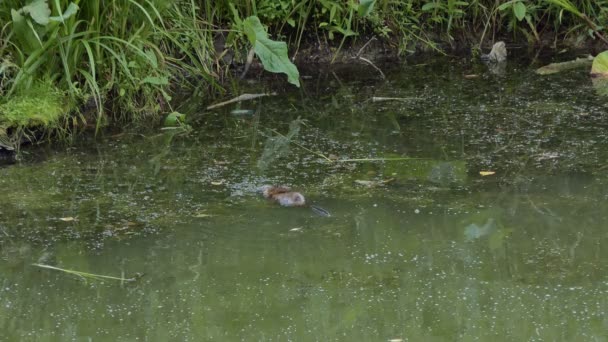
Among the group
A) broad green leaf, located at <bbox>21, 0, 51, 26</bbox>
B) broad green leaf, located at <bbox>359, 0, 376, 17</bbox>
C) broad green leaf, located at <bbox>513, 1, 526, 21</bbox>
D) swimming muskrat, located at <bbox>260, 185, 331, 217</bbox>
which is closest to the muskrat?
swimming muskrat, located at <bbox>260, 185, 331, 217</bbox>

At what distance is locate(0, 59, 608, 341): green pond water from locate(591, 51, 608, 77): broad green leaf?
0.50m

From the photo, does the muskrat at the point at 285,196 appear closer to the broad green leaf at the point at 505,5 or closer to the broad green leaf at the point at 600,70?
the broad green leaf at the point at 600,70

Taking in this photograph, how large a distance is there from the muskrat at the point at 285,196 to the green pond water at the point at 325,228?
4 centimetres

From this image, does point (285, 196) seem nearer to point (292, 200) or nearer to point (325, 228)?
point (292, 200)

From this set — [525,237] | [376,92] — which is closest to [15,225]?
[525,237]

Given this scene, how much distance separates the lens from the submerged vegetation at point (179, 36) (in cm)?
405

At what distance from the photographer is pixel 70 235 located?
3090mm

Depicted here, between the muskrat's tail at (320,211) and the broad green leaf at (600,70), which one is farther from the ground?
the muskrat's tail at (320,211)

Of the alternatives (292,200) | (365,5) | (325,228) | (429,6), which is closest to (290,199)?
(292,200)

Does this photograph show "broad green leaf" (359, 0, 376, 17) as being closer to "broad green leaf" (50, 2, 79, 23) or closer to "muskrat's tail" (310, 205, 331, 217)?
"broad green leaf" (50, 2, 79, 23)

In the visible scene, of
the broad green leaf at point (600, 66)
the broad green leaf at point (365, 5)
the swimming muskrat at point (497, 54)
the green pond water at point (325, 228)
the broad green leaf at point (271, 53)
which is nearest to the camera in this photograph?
the green pond water at point (325, 228)

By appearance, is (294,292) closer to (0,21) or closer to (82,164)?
(82,164)

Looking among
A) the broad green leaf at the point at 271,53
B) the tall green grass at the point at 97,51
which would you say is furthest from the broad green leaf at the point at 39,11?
the broad green leaf at the point at 271,53

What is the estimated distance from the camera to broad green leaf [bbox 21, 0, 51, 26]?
3.90m
